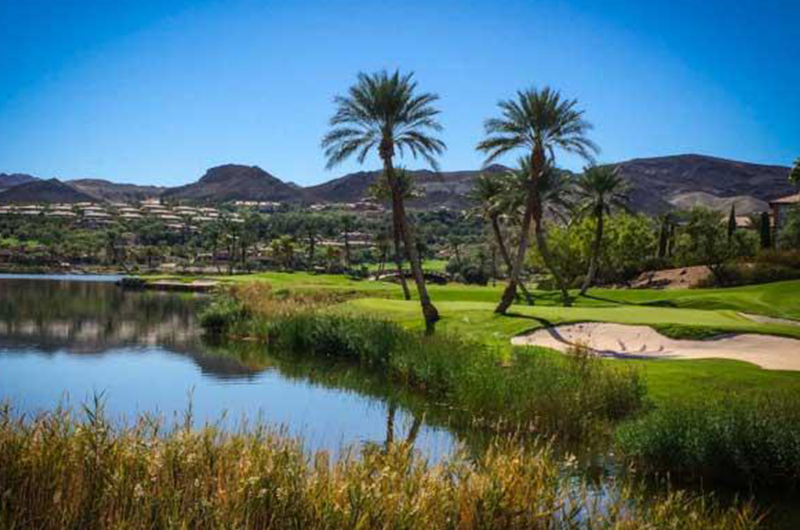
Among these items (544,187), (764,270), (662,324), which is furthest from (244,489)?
(764,270)

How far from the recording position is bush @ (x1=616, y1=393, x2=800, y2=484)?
37.2 ft

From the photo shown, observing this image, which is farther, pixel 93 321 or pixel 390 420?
pixel 93 321

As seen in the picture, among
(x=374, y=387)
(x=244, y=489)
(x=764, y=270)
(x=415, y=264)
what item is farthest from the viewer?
(x=764, y=270)

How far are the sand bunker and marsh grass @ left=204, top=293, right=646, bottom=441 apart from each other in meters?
2.34

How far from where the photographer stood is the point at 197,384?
21.9 meters

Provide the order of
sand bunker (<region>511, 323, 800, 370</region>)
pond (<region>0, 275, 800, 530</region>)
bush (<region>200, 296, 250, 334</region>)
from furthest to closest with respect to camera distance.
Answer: bush (<region>200, 296, 250, 334</region>)
sand bunker (<region>511, 323, 800, 370</region>)
pond (<region>0, 275, 800, 530</region>)

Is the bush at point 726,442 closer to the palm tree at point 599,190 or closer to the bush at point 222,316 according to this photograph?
the bush at point 222,316

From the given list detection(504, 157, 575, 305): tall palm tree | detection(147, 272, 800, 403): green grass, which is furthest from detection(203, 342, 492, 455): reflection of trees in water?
detection(504, 157, 575, 305): tall palm tree

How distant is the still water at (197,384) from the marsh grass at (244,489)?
1012 millimetres

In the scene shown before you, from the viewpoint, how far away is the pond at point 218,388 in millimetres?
14328

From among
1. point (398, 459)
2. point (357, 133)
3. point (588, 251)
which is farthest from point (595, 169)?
point (398, 459)

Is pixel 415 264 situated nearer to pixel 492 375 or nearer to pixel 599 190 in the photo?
pixel 492 375

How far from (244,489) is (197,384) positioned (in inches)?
636

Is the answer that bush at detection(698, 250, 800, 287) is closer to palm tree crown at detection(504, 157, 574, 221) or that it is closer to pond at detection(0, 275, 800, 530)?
palm tree crown at detection(504, 157, 574, 221)
